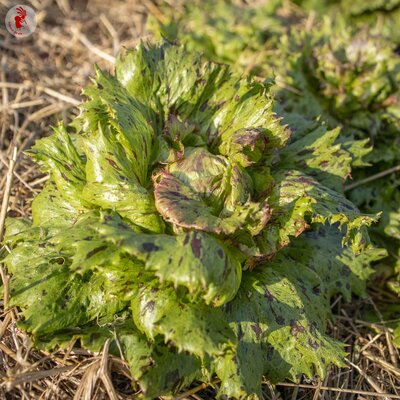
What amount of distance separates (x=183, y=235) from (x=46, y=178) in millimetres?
1934

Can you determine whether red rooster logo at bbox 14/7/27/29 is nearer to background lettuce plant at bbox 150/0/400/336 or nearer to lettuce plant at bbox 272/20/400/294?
background lettuce plant at bbox 150/0/400/336

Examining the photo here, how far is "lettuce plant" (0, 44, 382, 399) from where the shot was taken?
2.37 metres

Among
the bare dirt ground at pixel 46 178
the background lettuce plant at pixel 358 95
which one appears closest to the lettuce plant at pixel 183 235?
the bare dirt ground at pixel 46 178

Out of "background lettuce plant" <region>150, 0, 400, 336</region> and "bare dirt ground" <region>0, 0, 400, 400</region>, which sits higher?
"background lettuce plant" <region>150, 0, 400, 336</region>

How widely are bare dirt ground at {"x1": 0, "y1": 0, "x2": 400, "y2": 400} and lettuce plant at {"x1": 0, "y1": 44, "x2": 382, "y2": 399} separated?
236mm

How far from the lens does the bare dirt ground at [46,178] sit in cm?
270

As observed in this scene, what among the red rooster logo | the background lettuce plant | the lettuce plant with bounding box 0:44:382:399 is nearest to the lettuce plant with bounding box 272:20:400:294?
the background lettuce plant

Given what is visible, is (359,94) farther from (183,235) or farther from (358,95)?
(183,235)

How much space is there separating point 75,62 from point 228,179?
331 centimetres

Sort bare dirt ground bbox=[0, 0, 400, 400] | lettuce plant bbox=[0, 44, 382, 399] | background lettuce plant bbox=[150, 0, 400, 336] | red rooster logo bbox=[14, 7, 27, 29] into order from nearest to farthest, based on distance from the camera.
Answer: lettuce plant bbox=[0, 44, 382, 399]
bare dirt ground bbox=[0, 0, 400, 400]
background lettuce plant bbox=[150, 0, 400, 336]
red rooster logo bbox=[14, 7, 27, 29]

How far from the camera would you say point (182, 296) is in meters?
2.46

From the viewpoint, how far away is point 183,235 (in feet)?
7.56

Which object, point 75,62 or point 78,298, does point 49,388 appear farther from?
point 75,62

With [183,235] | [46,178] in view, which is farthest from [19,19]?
[183,235]
